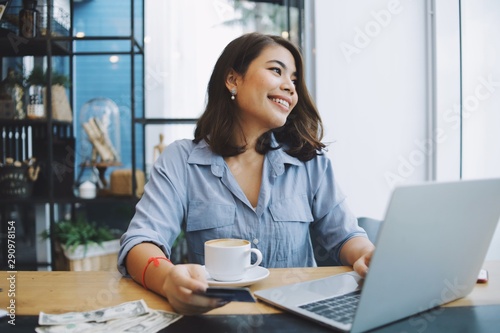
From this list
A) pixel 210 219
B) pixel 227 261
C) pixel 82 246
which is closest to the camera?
pixel 227 261

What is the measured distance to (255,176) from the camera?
1562 millimetres

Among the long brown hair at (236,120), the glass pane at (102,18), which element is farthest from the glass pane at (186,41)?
the long brown hair at (236,120)

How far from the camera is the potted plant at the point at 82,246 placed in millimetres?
2754

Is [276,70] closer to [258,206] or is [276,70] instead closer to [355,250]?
[258,206]

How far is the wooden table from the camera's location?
36.4 inches

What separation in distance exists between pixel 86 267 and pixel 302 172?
1.74 metres

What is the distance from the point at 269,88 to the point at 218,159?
0.28 meters

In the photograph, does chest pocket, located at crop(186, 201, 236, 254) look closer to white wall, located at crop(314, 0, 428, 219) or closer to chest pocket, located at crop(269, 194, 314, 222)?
chest pocket, located at crop(269, 194, 314, 222)

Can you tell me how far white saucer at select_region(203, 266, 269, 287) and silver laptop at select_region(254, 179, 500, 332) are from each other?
0.07 metres

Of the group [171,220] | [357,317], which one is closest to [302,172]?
[171,220]

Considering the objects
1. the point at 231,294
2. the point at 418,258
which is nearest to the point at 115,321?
the point at 231,294

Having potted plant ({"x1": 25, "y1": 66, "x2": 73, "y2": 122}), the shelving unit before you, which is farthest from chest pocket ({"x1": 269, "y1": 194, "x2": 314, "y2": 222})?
potted plant ({"x1": 25, "y1": 66, "x2": 73, "y2": 122})

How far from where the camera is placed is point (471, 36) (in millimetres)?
2469

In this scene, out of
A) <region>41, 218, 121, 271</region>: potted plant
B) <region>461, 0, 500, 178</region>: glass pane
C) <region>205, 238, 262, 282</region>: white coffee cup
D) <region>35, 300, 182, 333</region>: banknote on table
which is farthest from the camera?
<region>41, 218, 121, 271</region>: potted plant
